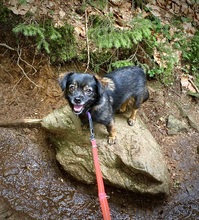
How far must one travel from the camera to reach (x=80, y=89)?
385 cm

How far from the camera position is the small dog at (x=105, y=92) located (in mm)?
3854

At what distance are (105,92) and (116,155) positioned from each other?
1059mm

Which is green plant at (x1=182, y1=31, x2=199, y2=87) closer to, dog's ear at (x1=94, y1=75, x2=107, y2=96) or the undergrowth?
the undergrowth

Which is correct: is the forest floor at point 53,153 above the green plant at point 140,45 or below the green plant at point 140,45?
below

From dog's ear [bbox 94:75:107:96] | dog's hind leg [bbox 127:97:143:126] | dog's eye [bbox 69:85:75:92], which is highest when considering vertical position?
dog's ear [bbox 94:75:107:96]

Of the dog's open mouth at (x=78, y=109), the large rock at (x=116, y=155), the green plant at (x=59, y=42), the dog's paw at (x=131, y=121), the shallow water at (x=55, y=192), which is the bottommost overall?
the shallow water at (x=55, y=192)

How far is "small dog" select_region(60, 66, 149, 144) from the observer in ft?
12.6

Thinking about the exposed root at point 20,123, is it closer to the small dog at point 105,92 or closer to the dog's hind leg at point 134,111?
the small dog at point 105,92

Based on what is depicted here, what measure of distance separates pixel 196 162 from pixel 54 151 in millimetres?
2717

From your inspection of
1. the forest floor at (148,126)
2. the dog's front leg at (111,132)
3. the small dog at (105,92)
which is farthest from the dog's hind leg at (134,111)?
the forest floor at (148,126)

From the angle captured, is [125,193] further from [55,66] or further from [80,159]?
[55,66]

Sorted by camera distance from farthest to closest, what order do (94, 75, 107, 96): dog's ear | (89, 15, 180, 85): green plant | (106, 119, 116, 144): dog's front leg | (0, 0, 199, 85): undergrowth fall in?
1. (89, 15, 180, 85): green plant
2. (0, 0, 199, 85): undergrowth
3. (106, 119, 116, 144): dog's front leg
4. (94, 75, 107, 96): dog's ear

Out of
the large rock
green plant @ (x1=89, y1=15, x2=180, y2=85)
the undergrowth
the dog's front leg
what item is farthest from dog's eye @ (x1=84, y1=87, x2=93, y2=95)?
green plant @ (x1=89, y1=15, x2=180, y2=85)

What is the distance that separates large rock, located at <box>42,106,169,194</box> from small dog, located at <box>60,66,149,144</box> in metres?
0.21
